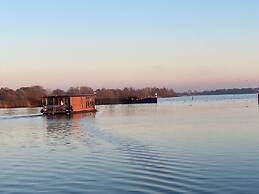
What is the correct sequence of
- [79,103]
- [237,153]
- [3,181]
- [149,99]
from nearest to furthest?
[3,181] → [237,153] → [79,103] → [149,99]

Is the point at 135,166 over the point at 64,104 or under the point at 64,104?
under

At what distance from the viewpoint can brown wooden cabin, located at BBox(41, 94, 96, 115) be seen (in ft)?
261

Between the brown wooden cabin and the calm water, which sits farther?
the brown wooden cabin

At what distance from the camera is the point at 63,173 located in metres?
18.1

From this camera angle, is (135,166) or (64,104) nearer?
(135,166)

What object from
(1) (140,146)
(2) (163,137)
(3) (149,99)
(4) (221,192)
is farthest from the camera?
(3) (149,99)

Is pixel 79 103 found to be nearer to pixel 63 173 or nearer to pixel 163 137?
pixel 163 137

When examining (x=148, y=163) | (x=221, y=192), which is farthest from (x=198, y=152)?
(x=221, y=192)

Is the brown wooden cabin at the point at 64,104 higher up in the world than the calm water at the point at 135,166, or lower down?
higher up

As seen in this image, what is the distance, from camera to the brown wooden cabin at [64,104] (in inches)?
3130

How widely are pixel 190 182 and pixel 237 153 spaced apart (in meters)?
7.07

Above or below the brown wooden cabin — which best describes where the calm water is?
below

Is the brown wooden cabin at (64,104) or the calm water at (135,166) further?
the brown wooden cabin at (64,104)

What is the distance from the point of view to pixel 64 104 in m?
80.8
